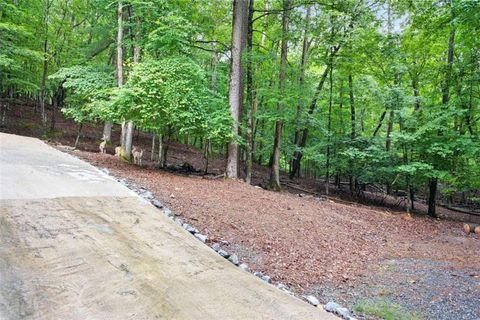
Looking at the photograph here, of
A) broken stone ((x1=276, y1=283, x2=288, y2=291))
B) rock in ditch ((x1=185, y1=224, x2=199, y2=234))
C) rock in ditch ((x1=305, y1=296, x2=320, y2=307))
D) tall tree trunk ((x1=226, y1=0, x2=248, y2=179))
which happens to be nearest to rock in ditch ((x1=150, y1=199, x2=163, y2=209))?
rock in ditch ((x1=185, y1=224, x2=199, y2=234))

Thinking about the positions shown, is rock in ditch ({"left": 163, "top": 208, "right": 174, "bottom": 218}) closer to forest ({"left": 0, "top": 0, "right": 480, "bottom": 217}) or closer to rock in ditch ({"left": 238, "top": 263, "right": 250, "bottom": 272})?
rock in ditch ({"left": 238, "top": 263, "right": 250, "bottom": 272})

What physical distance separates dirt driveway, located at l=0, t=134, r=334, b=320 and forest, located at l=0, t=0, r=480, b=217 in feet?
14.0

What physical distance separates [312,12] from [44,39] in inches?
477

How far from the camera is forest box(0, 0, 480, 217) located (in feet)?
28.9

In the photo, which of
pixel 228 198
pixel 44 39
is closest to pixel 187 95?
pixel 228 198

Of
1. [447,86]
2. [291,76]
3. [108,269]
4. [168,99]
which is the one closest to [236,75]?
[291,76]

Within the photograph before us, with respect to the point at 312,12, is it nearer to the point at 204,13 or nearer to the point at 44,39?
the point at 204,13

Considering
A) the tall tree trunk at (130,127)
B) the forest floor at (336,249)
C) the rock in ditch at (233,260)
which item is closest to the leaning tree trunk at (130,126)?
the tall tree trunk at (130,127)

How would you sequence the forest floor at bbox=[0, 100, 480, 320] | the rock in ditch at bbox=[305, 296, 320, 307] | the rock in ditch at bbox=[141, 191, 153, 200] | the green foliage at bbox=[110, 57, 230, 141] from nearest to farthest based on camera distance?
1. the rock in ditch at bbox=[305, 296, 320, 307]
2. the forest floor at bbox=[0, 100, 480, 320]
3. the rock in ditch at bbox=[141, 191, 153, 200]
4. the green foliage at bbox=[110, 57, 230, 141]

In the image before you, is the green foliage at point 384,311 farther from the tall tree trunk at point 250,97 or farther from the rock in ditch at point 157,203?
the tall tree trunk at point 250,97

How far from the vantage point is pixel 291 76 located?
1237 centimetres

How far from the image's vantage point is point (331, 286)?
4.59 meters

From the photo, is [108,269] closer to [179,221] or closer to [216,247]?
[216,247]

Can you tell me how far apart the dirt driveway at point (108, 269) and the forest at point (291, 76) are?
427cm
